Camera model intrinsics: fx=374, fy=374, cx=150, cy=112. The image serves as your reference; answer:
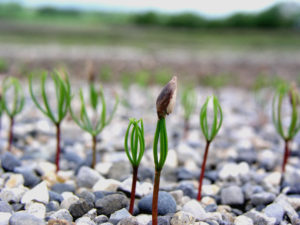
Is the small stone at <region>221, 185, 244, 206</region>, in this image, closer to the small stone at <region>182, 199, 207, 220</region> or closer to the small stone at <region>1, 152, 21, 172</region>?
the small stone at <region>182, 199, 207, 220</region>

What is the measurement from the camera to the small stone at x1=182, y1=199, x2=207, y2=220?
1.34 meters

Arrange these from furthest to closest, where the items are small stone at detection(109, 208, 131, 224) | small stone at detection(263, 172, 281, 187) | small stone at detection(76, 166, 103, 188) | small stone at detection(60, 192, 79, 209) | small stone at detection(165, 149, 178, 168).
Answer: small stone at detection(165, 149, 178, 168)
small stone at detection(263, 172, 281, 187)
small stone at detection(76, 166, 103, 188)
small stone at detection(60, 192, 79, 209)
small stone at detection(109, 208, 131, 224)

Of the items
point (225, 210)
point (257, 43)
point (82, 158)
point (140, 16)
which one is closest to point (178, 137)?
point (82, 158)

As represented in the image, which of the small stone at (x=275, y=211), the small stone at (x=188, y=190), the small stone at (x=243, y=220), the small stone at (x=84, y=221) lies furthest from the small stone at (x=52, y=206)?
the small stone at (x=275, y=211)

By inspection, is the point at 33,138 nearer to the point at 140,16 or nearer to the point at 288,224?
the point at 288,224

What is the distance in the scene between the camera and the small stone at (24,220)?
1.15 meters

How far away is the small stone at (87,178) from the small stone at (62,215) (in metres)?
0.35

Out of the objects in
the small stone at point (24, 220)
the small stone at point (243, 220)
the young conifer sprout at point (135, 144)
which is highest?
the young conifer sprout at point (135, 144)

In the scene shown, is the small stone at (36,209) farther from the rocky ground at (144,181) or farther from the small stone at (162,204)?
the small stone at (162,204)

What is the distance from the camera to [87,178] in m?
1.63

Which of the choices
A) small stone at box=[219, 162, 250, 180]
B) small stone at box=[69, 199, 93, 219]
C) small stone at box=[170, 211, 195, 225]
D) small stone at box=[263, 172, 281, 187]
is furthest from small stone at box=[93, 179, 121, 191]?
small stone at box=[263, 172, 281, 187]

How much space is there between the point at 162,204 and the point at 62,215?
13.8 inches

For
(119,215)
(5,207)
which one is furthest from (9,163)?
(119,215)

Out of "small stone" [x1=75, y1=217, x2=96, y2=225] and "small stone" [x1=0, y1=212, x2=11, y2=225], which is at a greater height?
"small stone" [x1=0, y1=212, x2=11, y2=225]
